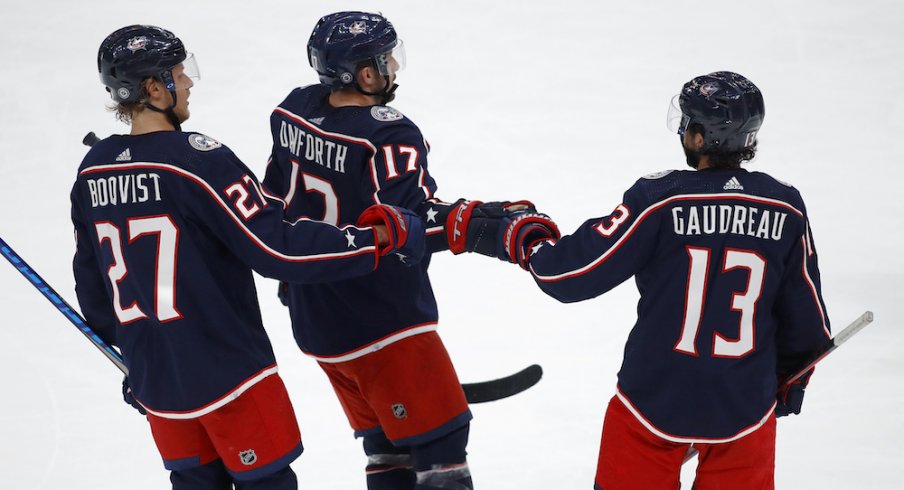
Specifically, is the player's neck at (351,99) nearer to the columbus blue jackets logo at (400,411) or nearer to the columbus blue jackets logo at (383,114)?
the columbus blue jackets logo at (383,114)

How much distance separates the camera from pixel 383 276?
10.3 ft

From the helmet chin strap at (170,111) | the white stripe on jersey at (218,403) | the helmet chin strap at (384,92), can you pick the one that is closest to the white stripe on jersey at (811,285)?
the helmet chin strap at (384,92)

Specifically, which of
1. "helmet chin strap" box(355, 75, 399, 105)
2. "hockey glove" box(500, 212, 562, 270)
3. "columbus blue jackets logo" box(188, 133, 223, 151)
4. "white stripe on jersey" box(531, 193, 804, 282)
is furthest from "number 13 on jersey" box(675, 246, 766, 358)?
"columbus blue jackets logo" box(188, 133, 223, 151)

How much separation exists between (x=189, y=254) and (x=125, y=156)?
0.27m

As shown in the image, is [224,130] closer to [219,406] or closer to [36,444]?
[36,444]

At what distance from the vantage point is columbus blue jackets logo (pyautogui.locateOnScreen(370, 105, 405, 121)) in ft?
9.83

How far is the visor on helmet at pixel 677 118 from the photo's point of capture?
105 inches

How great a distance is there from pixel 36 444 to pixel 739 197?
2.74 meters

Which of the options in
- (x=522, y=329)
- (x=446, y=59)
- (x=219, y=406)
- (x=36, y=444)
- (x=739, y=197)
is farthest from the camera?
(x=446, y=59)

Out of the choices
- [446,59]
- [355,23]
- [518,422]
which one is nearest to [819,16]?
[446,59]

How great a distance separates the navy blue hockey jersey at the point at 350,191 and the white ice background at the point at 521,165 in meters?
0.85

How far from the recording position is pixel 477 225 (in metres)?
3.08

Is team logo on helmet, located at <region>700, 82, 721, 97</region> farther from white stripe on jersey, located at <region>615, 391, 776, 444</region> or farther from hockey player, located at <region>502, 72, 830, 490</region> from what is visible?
white stripe on jersey, located at <region>615, 391, 776, 444</region>

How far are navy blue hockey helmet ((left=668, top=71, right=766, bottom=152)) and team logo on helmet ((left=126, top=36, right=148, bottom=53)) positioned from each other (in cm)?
130
